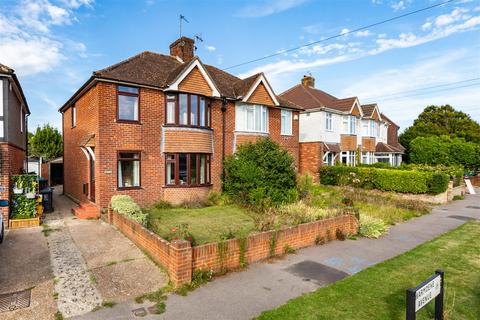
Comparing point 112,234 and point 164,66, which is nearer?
point 112,234

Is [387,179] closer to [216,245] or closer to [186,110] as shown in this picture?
[186,110]

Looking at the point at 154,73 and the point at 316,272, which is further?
the point at 154,73

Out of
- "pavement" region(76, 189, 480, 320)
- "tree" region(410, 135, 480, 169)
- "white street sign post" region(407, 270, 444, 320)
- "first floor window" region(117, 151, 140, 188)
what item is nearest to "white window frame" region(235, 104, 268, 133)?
"first floor window" region(117, 151, 140, 188)

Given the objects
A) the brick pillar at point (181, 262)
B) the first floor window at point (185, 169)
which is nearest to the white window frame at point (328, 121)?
the first floor window at point (185, 169)

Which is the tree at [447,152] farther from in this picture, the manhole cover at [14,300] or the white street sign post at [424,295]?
the manhole cover at [14,300]

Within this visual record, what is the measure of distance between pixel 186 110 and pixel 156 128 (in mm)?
1739

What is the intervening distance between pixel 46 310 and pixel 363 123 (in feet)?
97.7

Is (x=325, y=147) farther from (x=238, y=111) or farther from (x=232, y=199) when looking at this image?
(x=232, y=199)

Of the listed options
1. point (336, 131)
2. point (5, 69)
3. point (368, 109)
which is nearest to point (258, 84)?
point (336, 131)

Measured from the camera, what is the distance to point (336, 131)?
26172mm

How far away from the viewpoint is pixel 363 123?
29.6 m

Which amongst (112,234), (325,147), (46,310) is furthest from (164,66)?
(325,147)

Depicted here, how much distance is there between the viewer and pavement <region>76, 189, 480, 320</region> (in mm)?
5359

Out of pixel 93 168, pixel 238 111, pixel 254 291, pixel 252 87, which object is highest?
pixel 252 87
